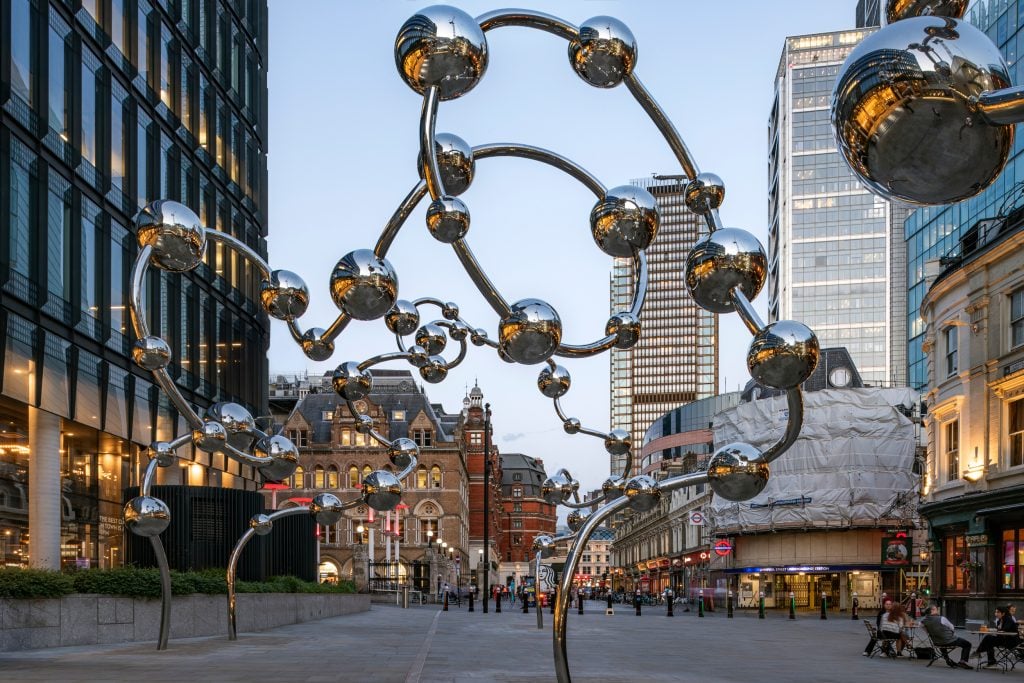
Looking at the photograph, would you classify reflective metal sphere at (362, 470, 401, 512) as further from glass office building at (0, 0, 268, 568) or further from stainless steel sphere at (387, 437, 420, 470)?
glass office building at (0, 0, 268, 568)

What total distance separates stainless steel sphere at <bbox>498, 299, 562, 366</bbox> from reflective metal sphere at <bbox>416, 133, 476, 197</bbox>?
1.53m

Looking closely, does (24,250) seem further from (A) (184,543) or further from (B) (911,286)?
(B) (911,286)

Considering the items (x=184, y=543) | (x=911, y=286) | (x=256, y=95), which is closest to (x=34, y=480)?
(x=184, y=543)

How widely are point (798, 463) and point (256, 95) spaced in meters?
40.4

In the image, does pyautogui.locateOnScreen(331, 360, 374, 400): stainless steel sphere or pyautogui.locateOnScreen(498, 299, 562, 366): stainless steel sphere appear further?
pyautogui.locateOnScreen(331, 360, 374, 400): stainless steel sphere

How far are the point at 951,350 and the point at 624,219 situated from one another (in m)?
35.8

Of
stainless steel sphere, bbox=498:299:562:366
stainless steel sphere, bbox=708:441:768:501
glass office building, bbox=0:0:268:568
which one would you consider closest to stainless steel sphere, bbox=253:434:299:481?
stainless steel sphere, bbox=708:441:768:501

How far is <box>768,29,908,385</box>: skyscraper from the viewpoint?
132125mm

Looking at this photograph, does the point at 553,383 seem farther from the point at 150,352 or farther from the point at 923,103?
the point at 923,103

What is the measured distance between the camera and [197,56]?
134 feet

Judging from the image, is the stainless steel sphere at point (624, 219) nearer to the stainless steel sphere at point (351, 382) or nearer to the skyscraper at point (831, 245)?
the stainless steel sphere at point (351, 382)

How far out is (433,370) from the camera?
14.9 meters

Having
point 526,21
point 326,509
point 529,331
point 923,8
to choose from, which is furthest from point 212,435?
point 923,8

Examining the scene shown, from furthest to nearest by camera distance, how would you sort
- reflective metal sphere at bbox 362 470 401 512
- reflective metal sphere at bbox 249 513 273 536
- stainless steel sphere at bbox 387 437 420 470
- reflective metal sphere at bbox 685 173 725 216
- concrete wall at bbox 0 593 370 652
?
reflective metal sphere at bbox 249 513 273 536, concrete wall at bbox 0 593 370 652, stainless steel sphere at bbox 387 437 420 470, reflective metal sphere at bbox 362 470 401 512, reflective metal sphere at bbox 685 173 725 216
